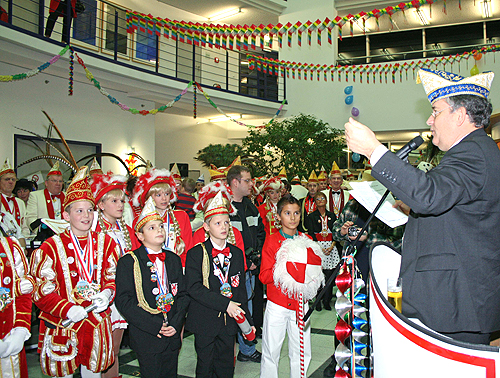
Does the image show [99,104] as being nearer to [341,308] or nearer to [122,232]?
[122,232]

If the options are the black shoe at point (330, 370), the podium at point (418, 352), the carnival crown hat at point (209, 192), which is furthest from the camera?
the carnival crown hat at point (209, 192)

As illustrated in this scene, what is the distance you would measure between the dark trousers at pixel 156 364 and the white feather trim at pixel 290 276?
35.6 inches

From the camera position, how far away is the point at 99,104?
1037 centimetres

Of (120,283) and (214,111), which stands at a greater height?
(214,111)

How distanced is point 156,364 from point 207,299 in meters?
0.48

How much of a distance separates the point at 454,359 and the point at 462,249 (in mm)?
480

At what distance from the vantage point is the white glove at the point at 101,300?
249 centimetres

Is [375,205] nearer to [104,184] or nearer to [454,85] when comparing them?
[454,85]

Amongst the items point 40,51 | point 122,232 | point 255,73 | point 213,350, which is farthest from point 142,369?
point 255,73

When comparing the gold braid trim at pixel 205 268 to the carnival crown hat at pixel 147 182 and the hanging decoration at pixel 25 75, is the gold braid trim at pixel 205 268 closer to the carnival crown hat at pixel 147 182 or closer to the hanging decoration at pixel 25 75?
the carnival crown hat at pixel 147 182

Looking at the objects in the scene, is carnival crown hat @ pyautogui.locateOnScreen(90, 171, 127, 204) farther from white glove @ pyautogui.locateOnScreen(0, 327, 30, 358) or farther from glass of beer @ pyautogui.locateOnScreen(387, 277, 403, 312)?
glass of beer @ pyautogui.locateOnScreen(387, 277, 403, 312)

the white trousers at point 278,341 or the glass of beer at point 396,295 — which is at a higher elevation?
the glass of beer at point 396,295

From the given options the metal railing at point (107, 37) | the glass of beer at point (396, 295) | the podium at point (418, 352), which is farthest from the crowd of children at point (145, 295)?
the metal railing at point (107, 37)

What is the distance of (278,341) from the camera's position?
9.61ft
